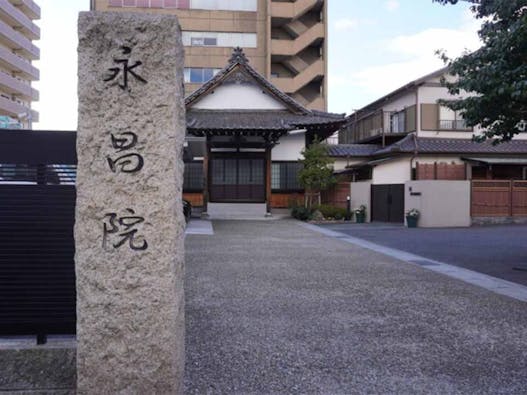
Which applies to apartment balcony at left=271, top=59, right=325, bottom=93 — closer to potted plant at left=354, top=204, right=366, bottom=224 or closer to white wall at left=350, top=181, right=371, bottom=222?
white wall at left=350, top=181, right=371, bottom=222

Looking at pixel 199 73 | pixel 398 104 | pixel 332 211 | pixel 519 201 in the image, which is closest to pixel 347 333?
pixel 332 211

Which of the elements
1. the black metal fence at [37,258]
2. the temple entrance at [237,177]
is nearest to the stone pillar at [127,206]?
the black metal fence at [37,258]

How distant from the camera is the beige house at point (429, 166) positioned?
20.6 meters

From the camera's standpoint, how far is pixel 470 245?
13.7 metres

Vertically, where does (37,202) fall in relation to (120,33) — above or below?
below

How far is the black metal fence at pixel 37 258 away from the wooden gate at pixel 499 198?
2042 centimetres

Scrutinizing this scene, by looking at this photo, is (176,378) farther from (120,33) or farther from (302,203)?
(302,203)

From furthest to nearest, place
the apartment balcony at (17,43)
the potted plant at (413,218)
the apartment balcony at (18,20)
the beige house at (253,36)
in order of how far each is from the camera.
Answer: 1. the apartment balcony at (17,43)
2. the apartment balcony at (18,20)
3. the beige house at (253,36)
4. the potted plant at (413,218)

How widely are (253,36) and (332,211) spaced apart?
75.2 ft

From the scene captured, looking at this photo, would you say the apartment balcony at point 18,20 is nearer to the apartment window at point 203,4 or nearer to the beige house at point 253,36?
the beige house at point 253,36

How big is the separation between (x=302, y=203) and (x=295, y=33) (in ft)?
69.3

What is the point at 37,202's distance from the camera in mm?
3449

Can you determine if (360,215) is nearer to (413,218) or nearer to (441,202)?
(413,218)

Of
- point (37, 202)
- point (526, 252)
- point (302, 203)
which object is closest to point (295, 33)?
point (302, 203)
